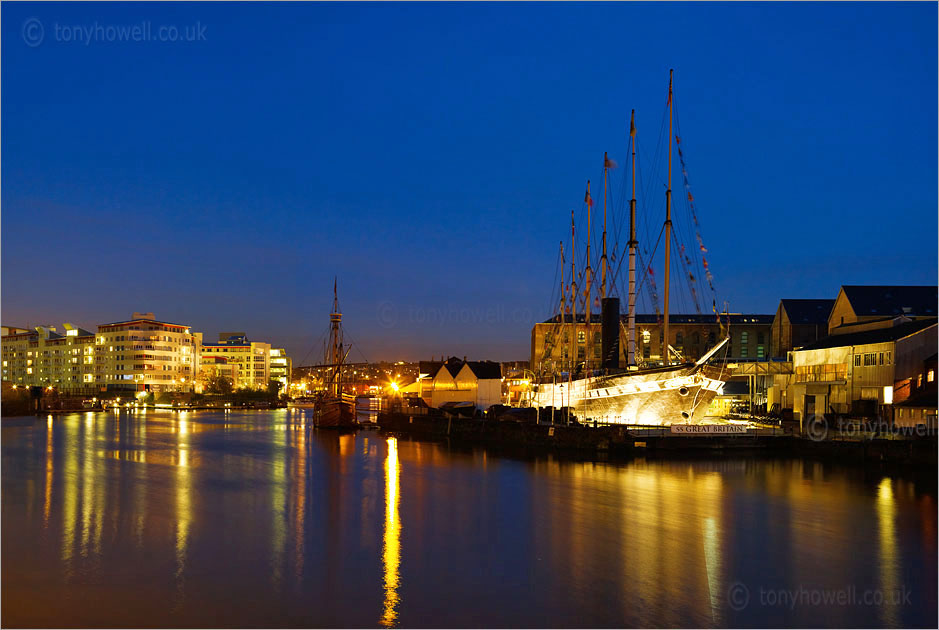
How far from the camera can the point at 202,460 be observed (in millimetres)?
48969

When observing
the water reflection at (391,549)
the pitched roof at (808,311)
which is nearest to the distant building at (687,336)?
the pitched roof at (808,311)

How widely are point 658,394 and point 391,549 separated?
105 feet

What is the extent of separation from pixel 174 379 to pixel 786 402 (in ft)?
445

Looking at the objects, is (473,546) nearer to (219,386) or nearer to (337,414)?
(337,414)

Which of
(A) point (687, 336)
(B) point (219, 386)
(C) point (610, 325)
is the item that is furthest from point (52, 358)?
(C) point (610, 325)

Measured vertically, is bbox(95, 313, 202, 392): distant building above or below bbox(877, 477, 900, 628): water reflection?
above

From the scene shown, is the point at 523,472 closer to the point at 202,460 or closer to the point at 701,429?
the point at 701,429

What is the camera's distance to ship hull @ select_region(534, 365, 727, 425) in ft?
166

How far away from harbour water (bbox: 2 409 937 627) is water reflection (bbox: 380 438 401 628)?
0.08 m

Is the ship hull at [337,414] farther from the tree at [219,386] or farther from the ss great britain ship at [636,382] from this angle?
the tree at [219,386]

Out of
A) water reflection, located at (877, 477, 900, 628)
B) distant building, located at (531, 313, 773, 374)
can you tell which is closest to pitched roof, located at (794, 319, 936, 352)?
water reflection, located at (877, 477, 900, 628)

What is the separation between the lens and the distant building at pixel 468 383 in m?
80.2

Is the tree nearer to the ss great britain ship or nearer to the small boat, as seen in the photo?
the small boat

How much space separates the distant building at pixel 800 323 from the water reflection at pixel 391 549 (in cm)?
5720
